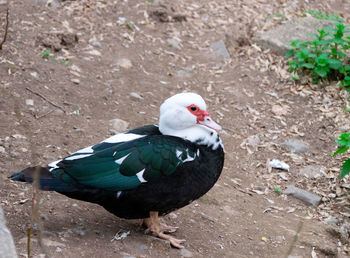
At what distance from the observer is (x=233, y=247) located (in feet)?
12.8

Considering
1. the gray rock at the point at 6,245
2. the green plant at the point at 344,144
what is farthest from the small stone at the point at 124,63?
the gray rock at the point at 6,245

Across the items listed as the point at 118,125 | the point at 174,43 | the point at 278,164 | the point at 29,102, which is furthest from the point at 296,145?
the point at 29,102

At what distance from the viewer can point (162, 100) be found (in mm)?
5898

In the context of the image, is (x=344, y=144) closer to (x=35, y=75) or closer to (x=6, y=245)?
(x=6, y=245)

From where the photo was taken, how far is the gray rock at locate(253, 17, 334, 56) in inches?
277

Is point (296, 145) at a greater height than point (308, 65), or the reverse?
point (308, 65)

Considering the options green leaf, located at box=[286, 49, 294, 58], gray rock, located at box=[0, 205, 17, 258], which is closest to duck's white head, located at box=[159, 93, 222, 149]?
gray rock, located at box=[0, 205, 17, 258]

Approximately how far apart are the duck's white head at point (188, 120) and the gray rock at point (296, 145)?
2149 mm

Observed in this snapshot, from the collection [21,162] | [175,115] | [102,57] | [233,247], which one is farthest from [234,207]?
[102,57]

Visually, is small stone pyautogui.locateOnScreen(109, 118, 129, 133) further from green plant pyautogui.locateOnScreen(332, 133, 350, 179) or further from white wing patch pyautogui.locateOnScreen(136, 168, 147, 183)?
green plant pyautogui.locateOnScreen(332, 133, 350, 179)

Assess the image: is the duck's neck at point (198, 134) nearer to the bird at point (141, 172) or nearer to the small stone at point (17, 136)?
the bird at point (141, 172)

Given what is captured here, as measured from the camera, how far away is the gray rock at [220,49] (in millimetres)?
6969

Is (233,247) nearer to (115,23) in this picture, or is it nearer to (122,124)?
(122,124)

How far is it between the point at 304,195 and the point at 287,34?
3017 mm
